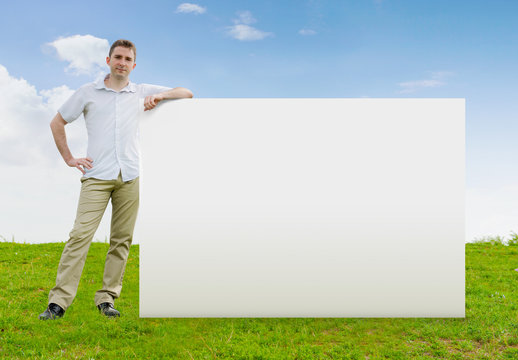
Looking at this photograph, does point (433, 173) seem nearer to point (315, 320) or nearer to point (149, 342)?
point (315, 320)

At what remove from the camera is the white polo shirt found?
463 cm

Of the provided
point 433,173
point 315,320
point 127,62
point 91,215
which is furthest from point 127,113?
point 433,173

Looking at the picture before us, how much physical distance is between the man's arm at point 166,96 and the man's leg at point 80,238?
33.0 inches

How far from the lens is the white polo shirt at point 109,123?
4.63 meters

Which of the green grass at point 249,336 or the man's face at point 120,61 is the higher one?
the man's face at point 120,61

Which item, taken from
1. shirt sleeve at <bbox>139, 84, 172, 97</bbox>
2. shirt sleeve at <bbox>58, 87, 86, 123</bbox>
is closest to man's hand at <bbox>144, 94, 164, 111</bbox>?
shirt sleeve at <bbox>139, 84, 172, 97</bbox>

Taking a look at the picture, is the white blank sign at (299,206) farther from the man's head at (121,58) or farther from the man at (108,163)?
the man's head at (121,58)

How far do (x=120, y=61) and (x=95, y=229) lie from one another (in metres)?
1.64

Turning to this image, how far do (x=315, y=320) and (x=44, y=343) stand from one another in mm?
2360

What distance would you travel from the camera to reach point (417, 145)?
183 inches

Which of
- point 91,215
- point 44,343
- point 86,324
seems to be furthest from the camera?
point 91,215

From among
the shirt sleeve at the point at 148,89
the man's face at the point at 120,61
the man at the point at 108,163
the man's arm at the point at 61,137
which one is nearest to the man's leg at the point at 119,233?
the man at the point at 108,163

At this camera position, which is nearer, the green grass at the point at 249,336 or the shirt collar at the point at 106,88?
the green grass at the point at 249,336

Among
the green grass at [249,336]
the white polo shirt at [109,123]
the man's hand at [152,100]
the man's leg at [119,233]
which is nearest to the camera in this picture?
the green grass at [249,336]
